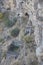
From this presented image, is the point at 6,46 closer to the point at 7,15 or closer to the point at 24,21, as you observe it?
the point at 24,21

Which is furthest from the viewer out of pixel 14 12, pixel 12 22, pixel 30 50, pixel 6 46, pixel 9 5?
pixel 9 5

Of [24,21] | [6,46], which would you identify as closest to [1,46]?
[6,46]

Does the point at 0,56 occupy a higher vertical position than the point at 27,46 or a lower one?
lower

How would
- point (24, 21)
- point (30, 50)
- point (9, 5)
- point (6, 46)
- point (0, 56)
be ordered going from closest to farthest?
1. point (30, 50)
2. point (0, 56)
3. point (6, 46)
4. point (24, 21)
5. point (9, 5)

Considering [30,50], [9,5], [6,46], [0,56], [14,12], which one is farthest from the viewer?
[9,5]

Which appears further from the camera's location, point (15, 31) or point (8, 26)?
point (8, 26)

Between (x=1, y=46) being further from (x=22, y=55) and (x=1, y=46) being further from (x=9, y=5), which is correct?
(x=9, y=5)

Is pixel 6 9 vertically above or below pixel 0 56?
above

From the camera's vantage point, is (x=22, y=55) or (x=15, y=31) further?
(x=15, y=31)

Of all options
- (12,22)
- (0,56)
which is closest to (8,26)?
(12,22)
